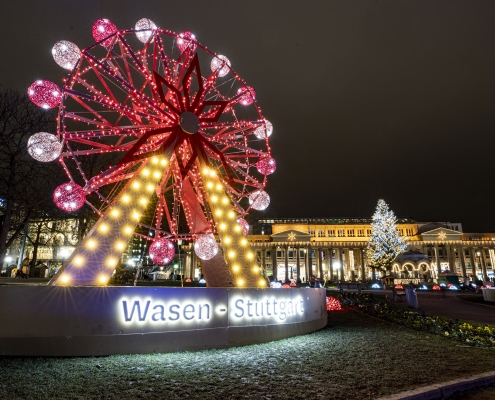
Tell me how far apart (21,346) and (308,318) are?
8213 millimetres

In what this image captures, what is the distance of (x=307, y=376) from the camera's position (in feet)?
21.5

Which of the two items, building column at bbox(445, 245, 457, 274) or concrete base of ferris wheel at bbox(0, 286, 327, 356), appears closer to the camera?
concrete base of ferris wheel at bbox(0, 286, 327, 356)

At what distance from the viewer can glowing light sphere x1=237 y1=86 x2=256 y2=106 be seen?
15.3 metres

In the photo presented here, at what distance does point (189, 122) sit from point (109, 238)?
4.88m

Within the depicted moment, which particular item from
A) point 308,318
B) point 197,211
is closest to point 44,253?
point 197,211

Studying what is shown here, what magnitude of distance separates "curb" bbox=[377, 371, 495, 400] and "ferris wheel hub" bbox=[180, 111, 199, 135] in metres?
9.84

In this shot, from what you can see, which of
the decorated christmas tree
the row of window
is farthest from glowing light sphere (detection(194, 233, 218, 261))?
the row of window

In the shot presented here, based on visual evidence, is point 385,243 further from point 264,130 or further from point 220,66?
point 220,66

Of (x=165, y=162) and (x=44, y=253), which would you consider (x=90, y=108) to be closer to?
(x=165, y=162)

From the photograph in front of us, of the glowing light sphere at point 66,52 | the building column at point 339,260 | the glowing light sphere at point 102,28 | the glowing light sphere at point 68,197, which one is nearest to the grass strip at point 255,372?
the glowing light sphere at point 68,197

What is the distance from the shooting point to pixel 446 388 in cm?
587

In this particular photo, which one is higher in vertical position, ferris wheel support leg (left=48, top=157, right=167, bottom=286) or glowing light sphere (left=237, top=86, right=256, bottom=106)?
glowing light sphere (left=237, top=86, right=256, bottom=106)

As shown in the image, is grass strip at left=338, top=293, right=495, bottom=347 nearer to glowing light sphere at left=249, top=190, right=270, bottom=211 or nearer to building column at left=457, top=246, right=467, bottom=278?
glowing light sphere at left=249, top=190, right=270, bottom=211

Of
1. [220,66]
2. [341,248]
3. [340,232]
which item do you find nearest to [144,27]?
[220,66]
